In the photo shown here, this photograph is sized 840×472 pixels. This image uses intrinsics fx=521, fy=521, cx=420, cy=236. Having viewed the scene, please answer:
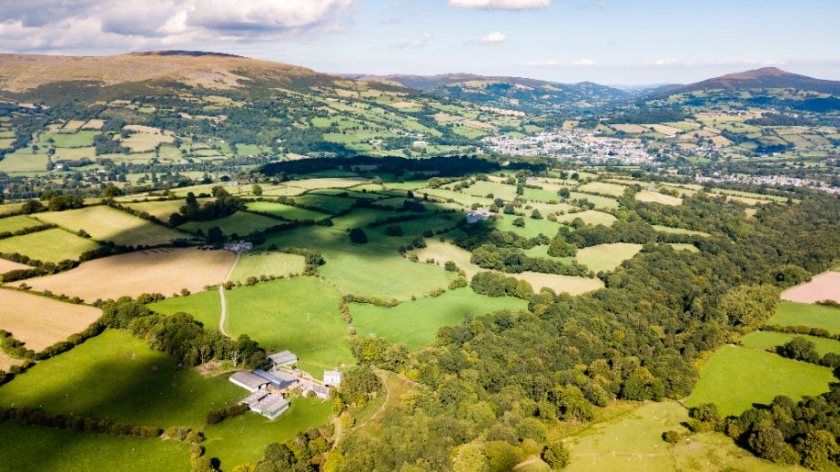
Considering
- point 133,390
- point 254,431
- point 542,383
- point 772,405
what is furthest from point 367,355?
point 772,405

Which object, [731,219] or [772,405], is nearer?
[772,405]

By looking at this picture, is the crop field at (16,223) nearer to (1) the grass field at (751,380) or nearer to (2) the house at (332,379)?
(2) the house at (332,379)

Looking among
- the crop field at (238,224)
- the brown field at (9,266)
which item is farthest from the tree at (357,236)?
the brown field at (9,266)

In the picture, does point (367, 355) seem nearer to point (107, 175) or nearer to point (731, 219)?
point (731, 219)

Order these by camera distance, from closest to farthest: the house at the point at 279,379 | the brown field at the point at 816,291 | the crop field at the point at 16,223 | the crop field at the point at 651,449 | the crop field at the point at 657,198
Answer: the crop field at the point at 651,449, the house at the point at 279,379, the crop field at the point at 16,223, the brown field at the point at 816,291, the crop field at the point at 657,198

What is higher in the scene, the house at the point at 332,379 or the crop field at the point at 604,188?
the crop field at the point at 604,188

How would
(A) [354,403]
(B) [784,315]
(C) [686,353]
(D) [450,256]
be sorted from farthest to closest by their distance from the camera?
(D) [450,256]
(B) [784,315]
(C) [686,353]
(A) [354,403]
